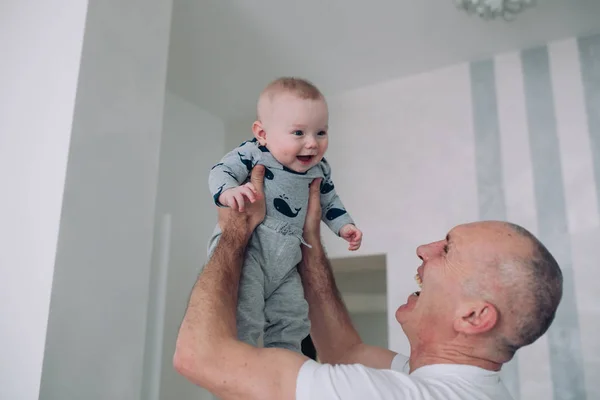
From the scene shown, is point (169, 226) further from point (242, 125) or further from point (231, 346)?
point (231, 346)

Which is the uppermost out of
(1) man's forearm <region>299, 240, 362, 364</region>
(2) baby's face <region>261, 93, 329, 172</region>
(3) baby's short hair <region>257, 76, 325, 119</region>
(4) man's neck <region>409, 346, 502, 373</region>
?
(3) baby's short hair <region>257, 76, 325, 119</region>

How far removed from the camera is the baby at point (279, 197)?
1.17 meters

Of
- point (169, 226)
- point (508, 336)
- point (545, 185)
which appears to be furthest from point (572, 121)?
point (169, 226)

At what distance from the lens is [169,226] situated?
276cm

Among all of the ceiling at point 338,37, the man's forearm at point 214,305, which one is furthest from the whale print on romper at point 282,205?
the ceiling at point 338,37

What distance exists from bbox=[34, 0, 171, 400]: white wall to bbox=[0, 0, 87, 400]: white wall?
0.03 meters

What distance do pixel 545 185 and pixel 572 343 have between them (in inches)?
26.6

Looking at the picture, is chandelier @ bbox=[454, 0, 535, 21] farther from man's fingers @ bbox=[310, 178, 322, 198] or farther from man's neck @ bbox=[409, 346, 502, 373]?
man's neck @ bbox=[409, 346, 502, 373]

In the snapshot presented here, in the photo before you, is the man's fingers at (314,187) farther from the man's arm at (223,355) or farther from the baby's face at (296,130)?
the man's arm at (223,355)

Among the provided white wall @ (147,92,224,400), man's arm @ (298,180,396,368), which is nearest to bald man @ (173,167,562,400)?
man's arm @ (298,180,396,368)

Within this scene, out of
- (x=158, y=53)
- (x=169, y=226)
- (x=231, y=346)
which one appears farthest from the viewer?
(x=169, y=226)

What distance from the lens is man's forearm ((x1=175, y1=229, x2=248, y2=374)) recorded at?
38.5 inches

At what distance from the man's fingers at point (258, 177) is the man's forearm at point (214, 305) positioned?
11cm

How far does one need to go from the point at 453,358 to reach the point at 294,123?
585mm
